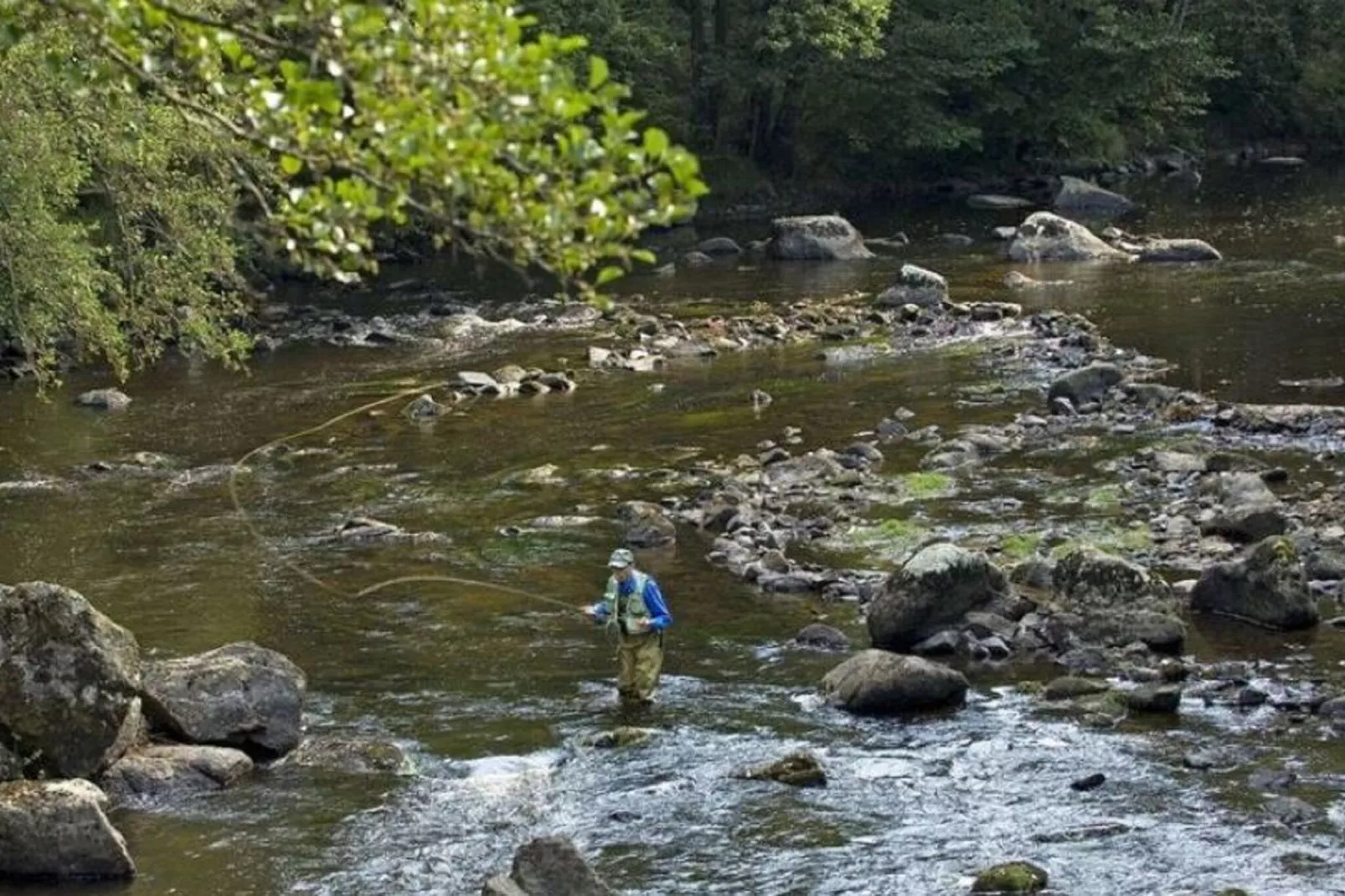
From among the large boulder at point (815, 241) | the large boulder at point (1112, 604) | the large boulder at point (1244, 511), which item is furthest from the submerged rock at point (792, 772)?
the large boulder at point (815, 241)

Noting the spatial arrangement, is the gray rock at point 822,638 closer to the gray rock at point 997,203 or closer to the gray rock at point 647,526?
the gray rock at point 647,526

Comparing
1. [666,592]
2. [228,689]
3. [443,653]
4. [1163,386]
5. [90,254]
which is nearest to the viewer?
[228,689]

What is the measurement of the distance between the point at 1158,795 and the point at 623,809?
150 inches

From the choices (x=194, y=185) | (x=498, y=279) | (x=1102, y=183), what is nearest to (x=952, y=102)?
(x=1102, y=183)

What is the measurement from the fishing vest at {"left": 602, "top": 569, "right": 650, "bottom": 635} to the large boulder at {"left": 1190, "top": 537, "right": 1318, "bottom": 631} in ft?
17.6

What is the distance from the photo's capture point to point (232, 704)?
54.1ft

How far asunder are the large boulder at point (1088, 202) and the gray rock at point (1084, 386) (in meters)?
27.5

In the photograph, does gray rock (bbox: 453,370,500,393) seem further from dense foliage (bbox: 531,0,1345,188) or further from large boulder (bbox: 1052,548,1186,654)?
dense foliage (bbox: 531,0,1345,188)

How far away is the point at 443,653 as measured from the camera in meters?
19.3

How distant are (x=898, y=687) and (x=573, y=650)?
3777 millimetres

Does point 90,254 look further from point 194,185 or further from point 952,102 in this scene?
point 952,102

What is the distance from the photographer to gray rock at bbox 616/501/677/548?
23.4 meters

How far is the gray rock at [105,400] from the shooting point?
112 ft

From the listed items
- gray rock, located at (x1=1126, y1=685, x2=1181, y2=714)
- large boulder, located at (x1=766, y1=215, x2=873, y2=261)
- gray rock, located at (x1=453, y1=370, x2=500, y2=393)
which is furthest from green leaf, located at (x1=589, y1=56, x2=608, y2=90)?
large boulder, located at (x1=766, y1=215, x2=873, y2=261)
